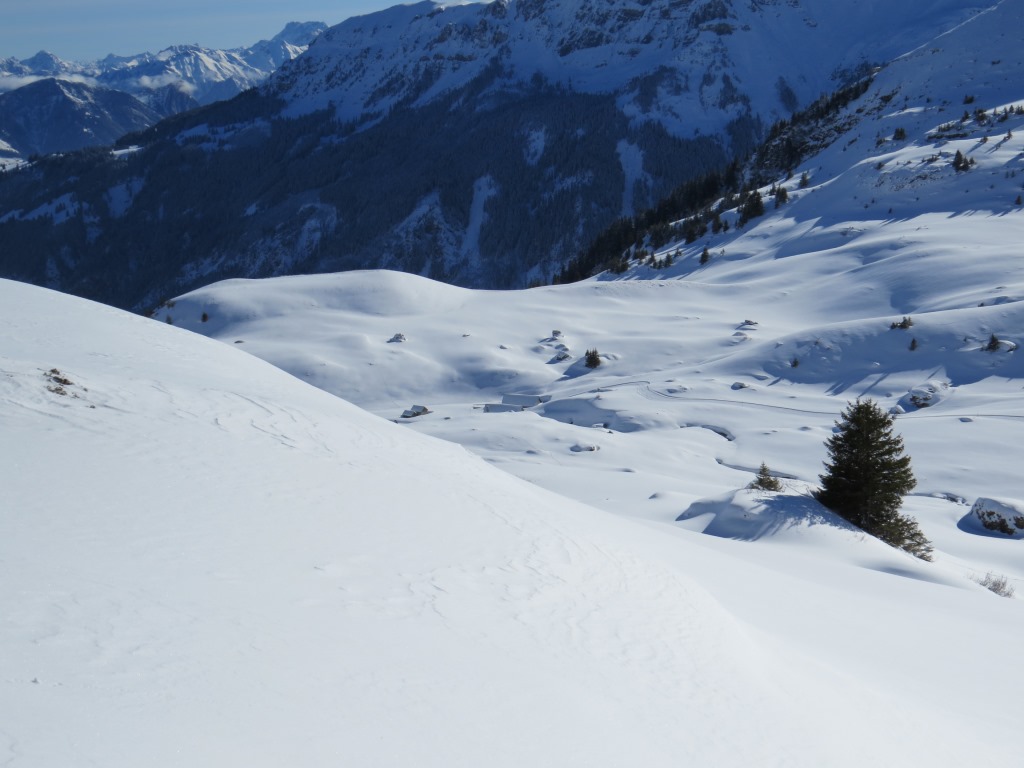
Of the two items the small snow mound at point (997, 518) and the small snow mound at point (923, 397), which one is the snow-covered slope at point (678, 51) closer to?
the small snow mound at point (923, 397)

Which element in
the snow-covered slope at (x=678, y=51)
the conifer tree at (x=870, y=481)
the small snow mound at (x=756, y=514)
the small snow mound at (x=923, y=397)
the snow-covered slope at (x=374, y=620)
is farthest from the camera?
the snow-covered slope at (x=678, y=51)

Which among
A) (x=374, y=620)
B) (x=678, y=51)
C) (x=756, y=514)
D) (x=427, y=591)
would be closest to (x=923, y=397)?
(x=756, y=514)

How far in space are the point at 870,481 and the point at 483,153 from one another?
13942 cm

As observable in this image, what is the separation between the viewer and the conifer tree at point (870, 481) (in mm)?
12906

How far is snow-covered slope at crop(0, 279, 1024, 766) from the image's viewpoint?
3.58 m

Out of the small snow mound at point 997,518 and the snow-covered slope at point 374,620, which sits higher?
the small snow mound at point 997,518

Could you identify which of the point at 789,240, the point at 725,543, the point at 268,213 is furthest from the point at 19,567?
the point at 268,213

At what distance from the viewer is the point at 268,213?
15625 cm

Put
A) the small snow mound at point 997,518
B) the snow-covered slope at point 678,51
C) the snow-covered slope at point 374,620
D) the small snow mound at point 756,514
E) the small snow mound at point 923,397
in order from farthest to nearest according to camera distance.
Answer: the snow-covered slope at point 678,51 < the small snow mound at point 923,397 < the small snow mound at point 997,518 < the small snow mound at point 756,514 < the snow-covered slope at point 374,620

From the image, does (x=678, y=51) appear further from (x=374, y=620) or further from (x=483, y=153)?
(x=374, y=620)

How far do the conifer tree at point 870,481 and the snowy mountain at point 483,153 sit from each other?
103 metres

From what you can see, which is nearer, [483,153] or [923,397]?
[923,397]

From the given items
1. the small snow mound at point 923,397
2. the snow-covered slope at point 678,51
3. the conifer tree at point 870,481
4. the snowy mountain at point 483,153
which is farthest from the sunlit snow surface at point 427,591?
the snow-covered slope at point 678,51

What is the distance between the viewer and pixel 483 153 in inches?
5655
